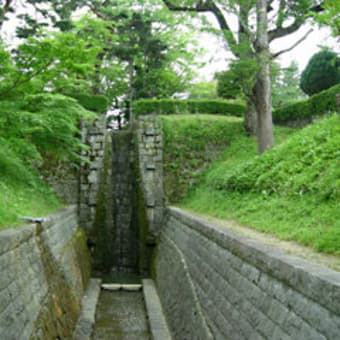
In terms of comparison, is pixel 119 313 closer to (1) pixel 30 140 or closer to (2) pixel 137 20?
(1) pixel 30 140

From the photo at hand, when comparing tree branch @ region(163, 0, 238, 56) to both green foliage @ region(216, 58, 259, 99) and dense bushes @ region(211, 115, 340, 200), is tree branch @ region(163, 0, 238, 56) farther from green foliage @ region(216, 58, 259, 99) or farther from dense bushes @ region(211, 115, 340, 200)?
dense bushes @ region(211, 115, 340, 200)

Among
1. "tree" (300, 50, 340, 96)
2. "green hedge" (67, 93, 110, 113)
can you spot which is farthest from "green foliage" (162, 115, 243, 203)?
"tree" (300, 50, 340, 96)

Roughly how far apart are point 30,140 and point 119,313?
13.7 ft

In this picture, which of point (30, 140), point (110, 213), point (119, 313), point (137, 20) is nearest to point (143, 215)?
point (110, 213)

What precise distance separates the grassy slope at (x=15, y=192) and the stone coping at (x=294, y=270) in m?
3.21

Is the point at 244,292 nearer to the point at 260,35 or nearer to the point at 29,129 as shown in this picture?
the point at 29,129

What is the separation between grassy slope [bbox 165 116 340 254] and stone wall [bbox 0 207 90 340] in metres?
3.27

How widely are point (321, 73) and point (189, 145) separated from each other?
A: 5.89m

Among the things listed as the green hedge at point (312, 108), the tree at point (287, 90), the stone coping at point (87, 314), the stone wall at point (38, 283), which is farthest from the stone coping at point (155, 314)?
the tree at point (287, 90)

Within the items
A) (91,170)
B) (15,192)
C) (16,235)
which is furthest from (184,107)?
(16,235)

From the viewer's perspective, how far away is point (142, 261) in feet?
42.8

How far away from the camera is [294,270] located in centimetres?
325

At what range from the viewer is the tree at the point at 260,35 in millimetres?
12469

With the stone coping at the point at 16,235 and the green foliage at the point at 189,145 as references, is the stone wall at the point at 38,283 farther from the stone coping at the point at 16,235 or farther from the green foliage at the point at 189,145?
the green foliage at the point at 189,145
